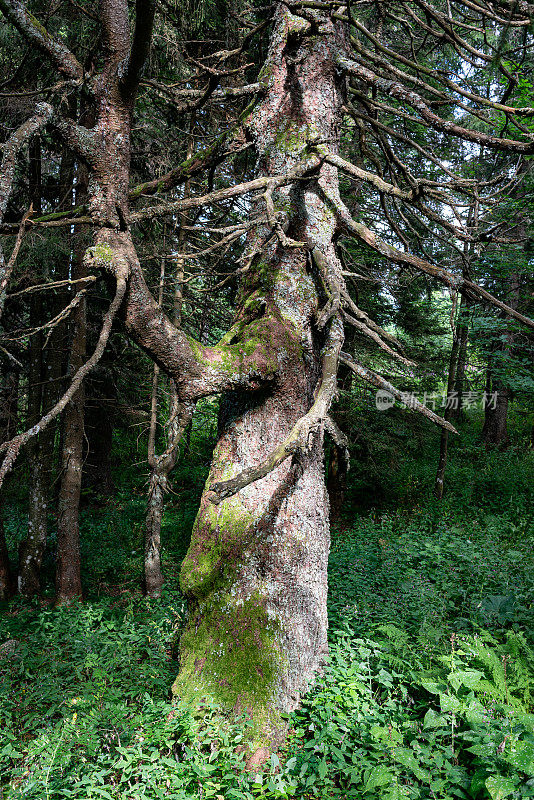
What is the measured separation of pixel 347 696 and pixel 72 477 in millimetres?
5594

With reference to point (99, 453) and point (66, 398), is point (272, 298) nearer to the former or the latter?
point (66, 398)

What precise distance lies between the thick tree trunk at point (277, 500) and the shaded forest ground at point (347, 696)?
28 centimetres

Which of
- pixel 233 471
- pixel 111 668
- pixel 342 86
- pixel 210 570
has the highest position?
pixel 342 86

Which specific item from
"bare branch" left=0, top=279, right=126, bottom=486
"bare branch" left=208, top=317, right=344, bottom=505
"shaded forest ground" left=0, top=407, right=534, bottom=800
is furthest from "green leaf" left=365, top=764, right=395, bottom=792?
"bare branch" left=0, top=279, right=126, bottom=486

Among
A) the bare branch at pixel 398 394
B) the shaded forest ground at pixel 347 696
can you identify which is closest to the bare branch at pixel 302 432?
→ the bare branch at pixel 398 394

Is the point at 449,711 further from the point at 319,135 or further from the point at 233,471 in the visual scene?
the point at 319,135

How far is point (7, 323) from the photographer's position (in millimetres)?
9086

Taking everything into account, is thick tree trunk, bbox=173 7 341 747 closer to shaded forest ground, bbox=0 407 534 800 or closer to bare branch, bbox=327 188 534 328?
shaded forest ground, bbox=0 407 534 800

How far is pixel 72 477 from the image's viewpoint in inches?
294

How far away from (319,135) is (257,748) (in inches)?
180

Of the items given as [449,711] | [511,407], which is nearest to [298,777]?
[449,711]

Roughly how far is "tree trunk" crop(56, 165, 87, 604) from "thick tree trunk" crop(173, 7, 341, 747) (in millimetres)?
4425

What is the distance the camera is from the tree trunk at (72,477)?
23.9 ft

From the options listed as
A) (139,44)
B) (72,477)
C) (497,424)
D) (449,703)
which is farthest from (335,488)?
(139,44)
